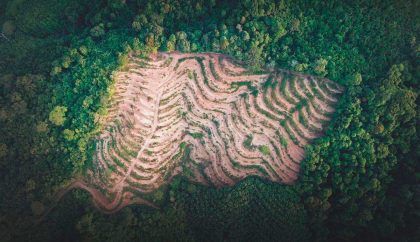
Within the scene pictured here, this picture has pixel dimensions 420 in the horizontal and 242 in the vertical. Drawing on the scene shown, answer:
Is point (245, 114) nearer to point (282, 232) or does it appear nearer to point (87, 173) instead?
point (282, 232)

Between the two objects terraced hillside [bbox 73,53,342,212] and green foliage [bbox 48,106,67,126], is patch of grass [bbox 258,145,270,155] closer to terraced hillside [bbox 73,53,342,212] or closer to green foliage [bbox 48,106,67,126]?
terraced hillside [bbox 73,53,342,212]

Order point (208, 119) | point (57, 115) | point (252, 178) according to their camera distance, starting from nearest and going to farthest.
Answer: point (57, 115) → point (252, 178) → point (208, 119)

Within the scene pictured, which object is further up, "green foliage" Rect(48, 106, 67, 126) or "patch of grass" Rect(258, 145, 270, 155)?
"green foliage" Rect(48, 106, 67, 126)

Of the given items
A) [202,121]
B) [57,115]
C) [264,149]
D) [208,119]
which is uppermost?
[57,115]

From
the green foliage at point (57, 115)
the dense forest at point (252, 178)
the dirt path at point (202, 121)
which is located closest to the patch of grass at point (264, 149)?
the dirt path at point (202, 121)

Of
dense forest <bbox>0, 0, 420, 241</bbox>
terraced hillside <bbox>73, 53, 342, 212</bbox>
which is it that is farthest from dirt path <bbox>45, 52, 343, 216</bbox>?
dense forest <bbox>0, 0, 420, 241</bbox>

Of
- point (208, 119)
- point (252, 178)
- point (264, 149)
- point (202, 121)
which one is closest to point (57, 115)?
point (202, 121)

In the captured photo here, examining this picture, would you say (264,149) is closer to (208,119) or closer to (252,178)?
(252,178)
